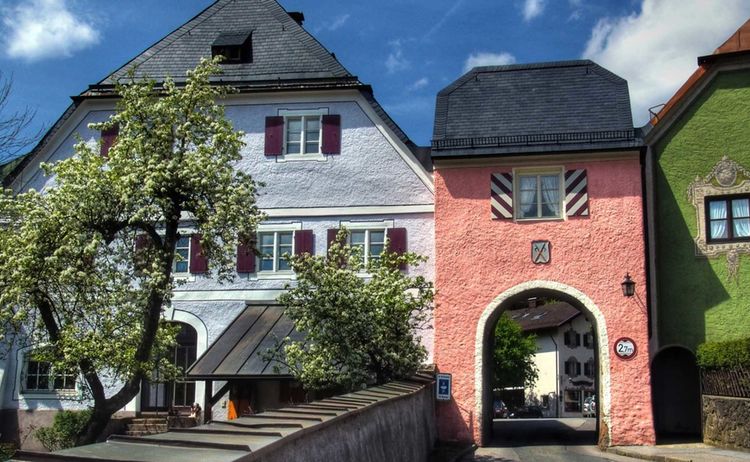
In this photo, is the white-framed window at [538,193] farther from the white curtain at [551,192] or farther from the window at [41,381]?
the window at [41,381]

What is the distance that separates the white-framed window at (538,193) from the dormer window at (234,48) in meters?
8.91

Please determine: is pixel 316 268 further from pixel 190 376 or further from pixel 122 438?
pixel 122 438

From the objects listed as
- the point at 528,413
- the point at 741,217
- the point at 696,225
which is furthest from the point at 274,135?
the point at 528,413

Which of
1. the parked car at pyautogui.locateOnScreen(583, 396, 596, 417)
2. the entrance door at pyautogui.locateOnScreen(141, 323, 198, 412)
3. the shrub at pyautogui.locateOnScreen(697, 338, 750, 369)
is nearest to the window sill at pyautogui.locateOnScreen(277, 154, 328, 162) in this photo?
the entrance door at pyautogui.locateOnScreen(141, 323, 198, 412)

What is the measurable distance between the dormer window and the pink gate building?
6.82m

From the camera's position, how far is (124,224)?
14156 millimetres

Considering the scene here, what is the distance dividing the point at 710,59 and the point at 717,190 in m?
3.36

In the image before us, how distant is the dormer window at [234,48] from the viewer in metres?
26.2

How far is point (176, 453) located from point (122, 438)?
84cm

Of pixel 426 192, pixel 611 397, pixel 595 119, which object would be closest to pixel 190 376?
pixel 426 192

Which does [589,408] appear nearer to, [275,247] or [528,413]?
[528,413]

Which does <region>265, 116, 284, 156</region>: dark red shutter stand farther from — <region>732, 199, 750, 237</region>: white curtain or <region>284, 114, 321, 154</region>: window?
<region>732, 199, 750, 237</region>: white curtain

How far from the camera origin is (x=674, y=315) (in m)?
22.7

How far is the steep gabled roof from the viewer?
22922mm
